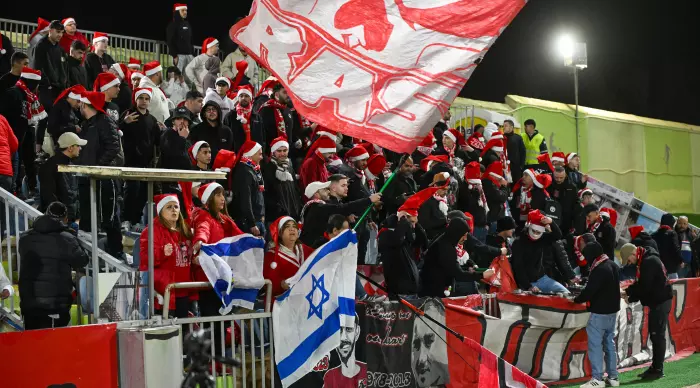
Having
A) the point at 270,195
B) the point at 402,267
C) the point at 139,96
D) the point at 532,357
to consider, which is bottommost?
the point at 532,357

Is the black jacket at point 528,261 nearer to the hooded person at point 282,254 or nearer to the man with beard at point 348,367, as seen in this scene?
the man with beard at point 348,367

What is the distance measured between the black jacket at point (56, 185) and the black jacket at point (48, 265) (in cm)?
259

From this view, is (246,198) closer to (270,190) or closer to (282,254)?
(270,190)

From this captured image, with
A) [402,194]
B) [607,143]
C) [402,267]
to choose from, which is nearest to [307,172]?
[402,194]

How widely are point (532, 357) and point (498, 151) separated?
6659 millimetres

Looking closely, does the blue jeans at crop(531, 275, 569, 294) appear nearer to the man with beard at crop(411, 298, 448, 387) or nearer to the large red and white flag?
the man with beard at crop(411, 298, 448, 387)

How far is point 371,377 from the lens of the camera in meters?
10.4

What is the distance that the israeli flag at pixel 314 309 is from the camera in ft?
30.1

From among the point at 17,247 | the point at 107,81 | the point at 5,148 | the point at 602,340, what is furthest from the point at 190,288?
the point at 602,340

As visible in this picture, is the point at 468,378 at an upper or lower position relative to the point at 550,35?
lower

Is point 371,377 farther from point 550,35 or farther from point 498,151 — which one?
point 550,35

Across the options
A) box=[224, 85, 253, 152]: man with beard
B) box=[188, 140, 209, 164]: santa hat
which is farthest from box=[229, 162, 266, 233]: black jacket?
box=[224, 85, 253, 152]: man with beard

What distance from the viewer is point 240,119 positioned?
15117mm

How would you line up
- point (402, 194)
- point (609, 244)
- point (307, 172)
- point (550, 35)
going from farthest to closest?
point (550, 35)
point (609, 244)
point (402, 194)
point (307, 172)
